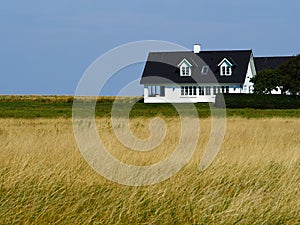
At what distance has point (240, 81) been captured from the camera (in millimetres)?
64250

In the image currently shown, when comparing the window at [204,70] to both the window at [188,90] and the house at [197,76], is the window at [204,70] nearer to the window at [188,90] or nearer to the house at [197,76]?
the house at [197,76]

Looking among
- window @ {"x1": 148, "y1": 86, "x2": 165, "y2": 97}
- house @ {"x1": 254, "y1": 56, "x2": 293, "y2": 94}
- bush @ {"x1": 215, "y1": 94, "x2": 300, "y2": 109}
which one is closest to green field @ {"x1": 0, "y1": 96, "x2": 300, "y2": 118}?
bush @ {"x1": 215, "y1": 94, "x2": 300, "y2": 109}

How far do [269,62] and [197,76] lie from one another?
1054 centimetres

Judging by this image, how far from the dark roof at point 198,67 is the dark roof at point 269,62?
465 cm

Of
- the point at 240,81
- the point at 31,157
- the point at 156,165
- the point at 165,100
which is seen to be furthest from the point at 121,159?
the point at 165,100

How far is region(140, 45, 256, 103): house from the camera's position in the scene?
65.4 m

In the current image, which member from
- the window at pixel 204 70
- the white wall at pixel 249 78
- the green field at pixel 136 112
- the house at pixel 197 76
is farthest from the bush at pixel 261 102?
the window at pixel 204 70

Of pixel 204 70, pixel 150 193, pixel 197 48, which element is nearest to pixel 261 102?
pixel 204 70

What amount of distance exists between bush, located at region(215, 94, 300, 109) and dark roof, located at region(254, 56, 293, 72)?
63.0ft

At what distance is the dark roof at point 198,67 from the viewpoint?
6544cm

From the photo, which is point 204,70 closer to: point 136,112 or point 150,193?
point 136,112

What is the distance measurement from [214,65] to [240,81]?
13.2 feet

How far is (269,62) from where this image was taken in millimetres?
71688

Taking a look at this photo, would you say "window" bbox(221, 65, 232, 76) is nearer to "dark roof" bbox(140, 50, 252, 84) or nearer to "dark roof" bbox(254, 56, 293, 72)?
"dark roof" bbox(140, 50, 252, 84)
